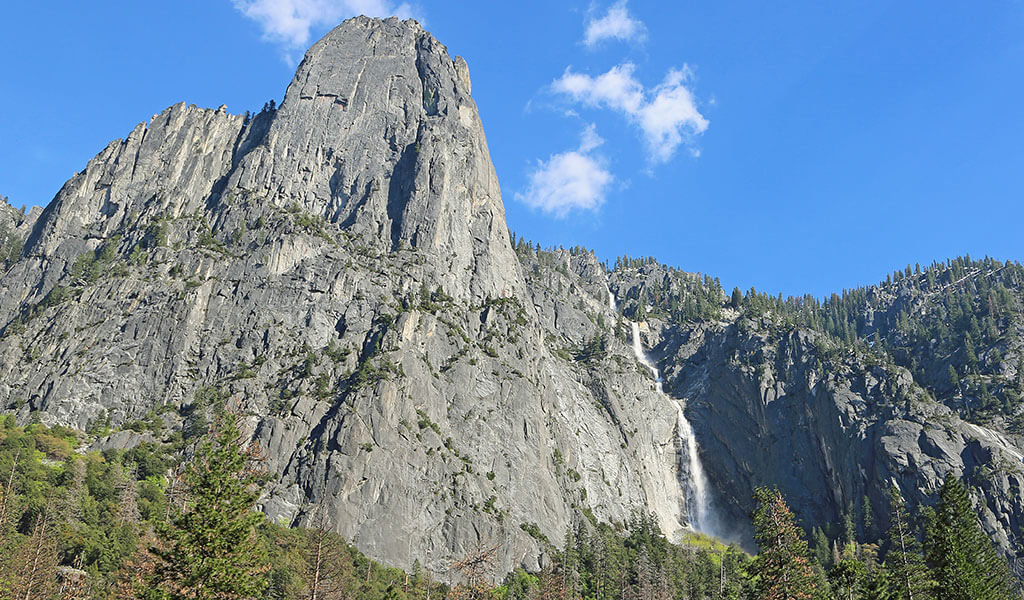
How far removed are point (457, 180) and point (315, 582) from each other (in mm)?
137573

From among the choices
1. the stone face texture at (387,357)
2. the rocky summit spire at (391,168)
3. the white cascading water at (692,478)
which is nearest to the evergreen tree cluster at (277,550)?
the stone face texture at (387,357)

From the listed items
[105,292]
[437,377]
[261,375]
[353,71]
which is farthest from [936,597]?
[353,71]

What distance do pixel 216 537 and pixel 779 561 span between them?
36.6m

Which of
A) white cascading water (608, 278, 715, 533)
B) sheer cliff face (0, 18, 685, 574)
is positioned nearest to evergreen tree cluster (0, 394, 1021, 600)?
sheer cliff face (0, 18, 685, 574)

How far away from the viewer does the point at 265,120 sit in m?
189

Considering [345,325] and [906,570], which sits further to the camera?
[345,325]

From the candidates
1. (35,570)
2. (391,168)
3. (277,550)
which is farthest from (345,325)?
(35,570)

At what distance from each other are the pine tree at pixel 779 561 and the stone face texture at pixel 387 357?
218 ft

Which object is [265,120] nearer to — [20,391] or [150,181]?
[150,181]

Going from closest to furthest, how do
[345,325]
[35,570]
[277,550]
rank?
[35,570] < [277,550] < [345,325]

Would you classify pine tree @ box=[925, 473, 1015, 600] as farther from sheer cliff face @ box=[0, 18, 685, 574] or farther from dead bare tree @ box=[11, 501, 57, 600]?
sheer cliff face @ box=[0, 18, 685, 574]

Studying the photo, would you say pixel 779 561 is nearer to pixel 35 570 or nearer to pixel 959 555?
pixel 959 555

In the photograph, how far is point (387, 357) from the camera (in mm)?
131125

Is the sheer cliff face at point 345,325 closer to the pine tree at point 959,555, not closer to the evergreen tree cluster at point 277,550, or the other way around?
the evergreen tree cluster at point 277,550
